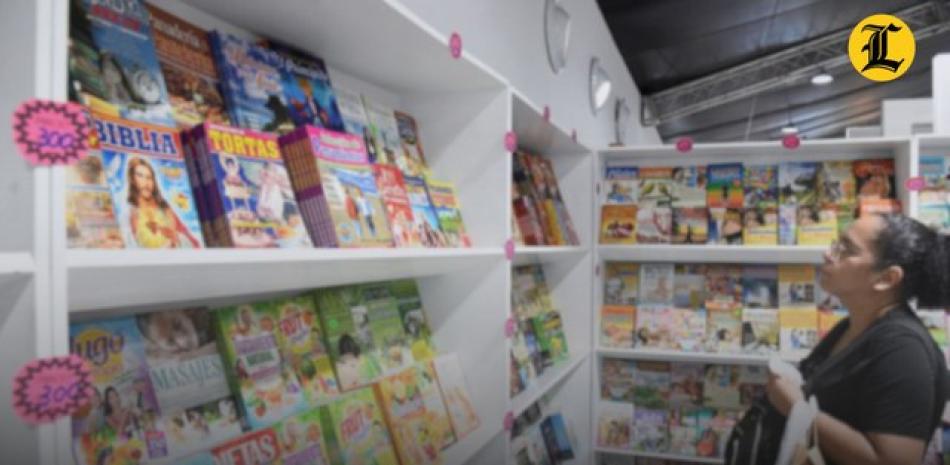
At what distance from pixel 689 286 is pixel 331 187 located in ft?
8.30

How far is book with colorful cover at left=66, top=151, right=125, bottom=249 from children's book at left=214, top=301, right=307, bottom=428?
0.40 metres

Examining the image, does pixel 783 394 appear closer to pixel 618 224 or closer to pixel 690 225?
pixel 690 225

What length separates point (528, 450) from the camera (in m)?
2.49

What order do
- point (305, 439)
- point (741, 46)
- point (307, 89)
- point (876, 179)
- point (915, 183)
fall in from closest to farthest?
point (305, 439) → point (307, 89) → point (915, 183) → point (876, 179) → point (741, 46)

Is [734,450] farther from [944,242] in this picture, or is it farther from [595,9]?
[595,9]

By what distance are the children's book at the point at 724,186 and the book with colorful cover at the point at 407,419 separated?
2.17 metres

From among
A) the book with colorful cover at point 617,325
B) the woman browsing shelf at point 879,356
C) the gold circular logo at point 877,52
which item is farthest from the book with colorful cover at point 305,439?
the gold circular logo at point 877,52

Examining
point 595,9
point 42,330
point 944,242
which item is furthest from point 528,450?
point 595,9

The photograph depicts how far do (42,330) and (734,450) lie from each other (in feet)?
6.96

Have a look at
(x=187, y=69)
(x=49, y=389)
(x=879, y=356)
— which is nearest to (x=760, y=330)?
(x=879, y=356)

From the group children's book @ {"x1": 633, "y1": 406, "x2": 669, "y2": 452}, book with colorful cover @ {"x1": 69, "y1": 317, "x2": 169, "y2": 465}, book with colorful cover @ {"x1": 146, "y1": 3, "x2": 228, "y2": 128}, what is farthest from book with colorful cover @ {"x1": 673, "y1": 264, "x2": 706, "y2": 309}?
book with colorful cover @ {"x1": 69, "y1": 317, "x2": 169, "y2": 465}

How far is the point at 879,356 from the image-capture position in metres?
1.84

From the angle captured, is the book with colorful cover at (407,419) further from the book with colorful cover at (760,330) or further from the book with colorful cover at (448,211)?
the book with colorful cover at (760,330)

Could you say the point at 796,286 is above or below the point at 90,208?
below
